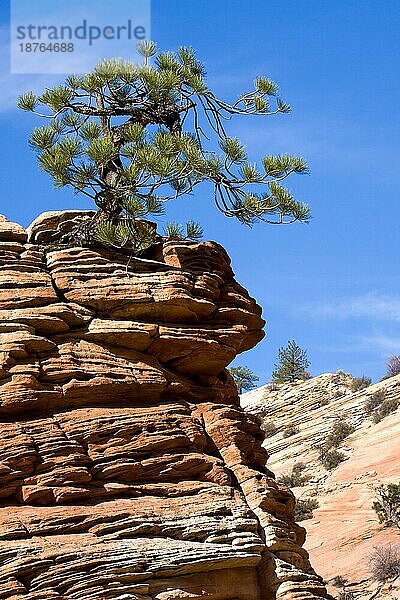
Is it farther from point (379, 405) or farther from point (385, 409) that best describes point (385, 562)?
point (379, 405)

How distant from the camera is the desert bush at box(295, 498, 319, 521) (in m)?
26.6

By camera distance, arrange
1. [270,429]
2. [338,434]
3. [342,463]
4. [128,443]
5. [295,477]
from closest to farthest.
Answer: [128,443] → [342,463] → [295,477] → [338,434] → [270,429]

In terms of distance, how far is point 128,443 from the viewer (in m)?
10.7

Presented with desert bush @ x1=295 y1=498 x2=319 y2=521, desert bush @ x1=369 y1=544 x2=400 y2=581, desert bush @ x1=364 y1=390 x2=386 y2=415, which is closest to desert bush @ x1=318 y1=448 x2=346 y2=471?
desert bush @ x1=295 y1=498 x2=319 y2=521

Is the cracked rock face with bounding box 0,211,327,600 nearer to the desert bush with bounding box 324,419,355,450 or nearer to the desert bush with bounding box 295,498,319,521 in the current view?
the desert bush with bounding box 295,498,319,521

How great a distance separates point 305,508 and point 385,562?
7.14 m

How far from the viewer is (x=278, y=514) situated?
11422 mm

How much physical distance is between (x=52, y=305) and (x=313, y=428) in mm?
28564

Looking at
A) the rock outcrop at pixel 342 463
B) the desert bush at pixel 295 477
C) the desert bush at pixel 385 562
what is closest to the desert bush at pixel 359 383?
the rock outcrop at pixel 342 463

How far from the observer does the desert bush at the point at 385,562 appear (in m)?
19.6

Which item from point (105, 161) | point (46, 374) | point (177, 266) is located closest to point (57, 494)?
point (46, 374)

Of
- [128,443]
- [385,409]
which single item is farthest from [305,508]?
[128,443]

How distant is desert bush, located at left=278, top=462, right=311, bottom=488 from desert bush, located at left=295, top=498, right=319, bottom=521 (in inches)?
107

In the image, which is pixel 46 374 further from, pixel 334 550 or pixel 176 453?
pixel 334 550
